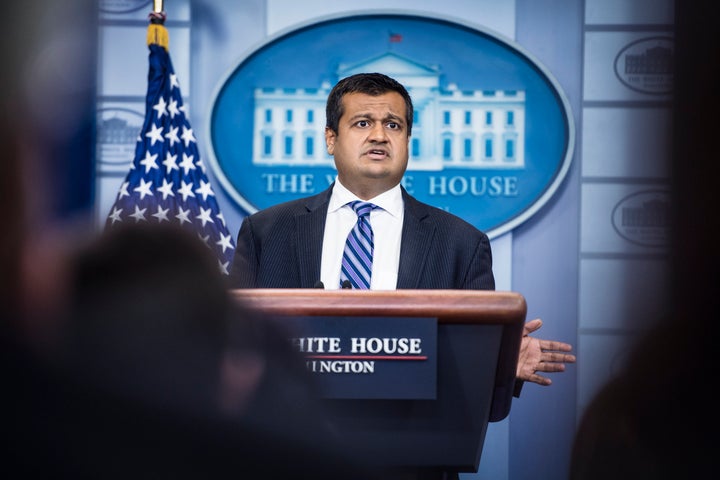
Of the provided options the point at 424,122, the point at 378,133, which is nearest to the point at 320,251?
the point at 378,133

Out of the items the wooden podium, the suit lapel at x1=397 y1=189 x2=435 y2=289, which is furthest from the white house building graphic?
the wooden podium

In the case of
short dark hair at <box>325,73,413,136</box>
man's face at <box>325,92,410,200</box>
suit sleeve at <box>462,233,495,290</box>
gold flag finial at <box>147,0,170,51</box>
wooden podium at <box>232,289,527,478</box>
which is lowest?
wooden podium at <box>232,289,527,478</box>

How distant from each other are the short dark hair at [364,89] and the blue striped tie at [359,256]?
0.39 m

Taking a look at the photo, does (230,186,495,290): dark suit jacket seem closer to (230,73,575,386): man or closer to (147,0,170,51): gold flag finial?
(230,73,575,386): man

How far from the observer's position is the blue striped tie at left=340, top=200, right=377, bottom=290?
189 centimetres

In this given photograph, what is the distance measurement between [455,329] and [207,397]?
62 cm

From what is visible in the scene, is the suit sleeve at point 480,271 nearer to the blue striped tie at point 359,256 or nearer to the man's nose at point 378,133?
the blue striped tie at point 359,256

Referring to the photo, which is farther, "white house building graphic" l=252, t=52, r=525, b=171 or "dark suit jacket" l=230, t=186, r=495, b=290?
"white house building graphic" l=252, t=52, r=525, b=171

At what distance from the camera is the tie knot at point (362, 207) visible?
2004mm

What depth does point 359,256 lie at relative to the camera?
1919 millimetres

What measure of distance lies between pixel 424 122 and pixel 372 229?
1187 millimetres

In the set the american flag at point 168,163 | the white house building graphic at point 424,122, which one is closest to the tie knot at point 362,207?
the american flag at point 168,163

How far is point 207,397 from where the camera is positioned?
Answer: 59cm

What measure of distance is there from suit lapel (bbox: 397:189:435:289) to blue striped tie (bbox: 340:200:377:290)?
0.08m
